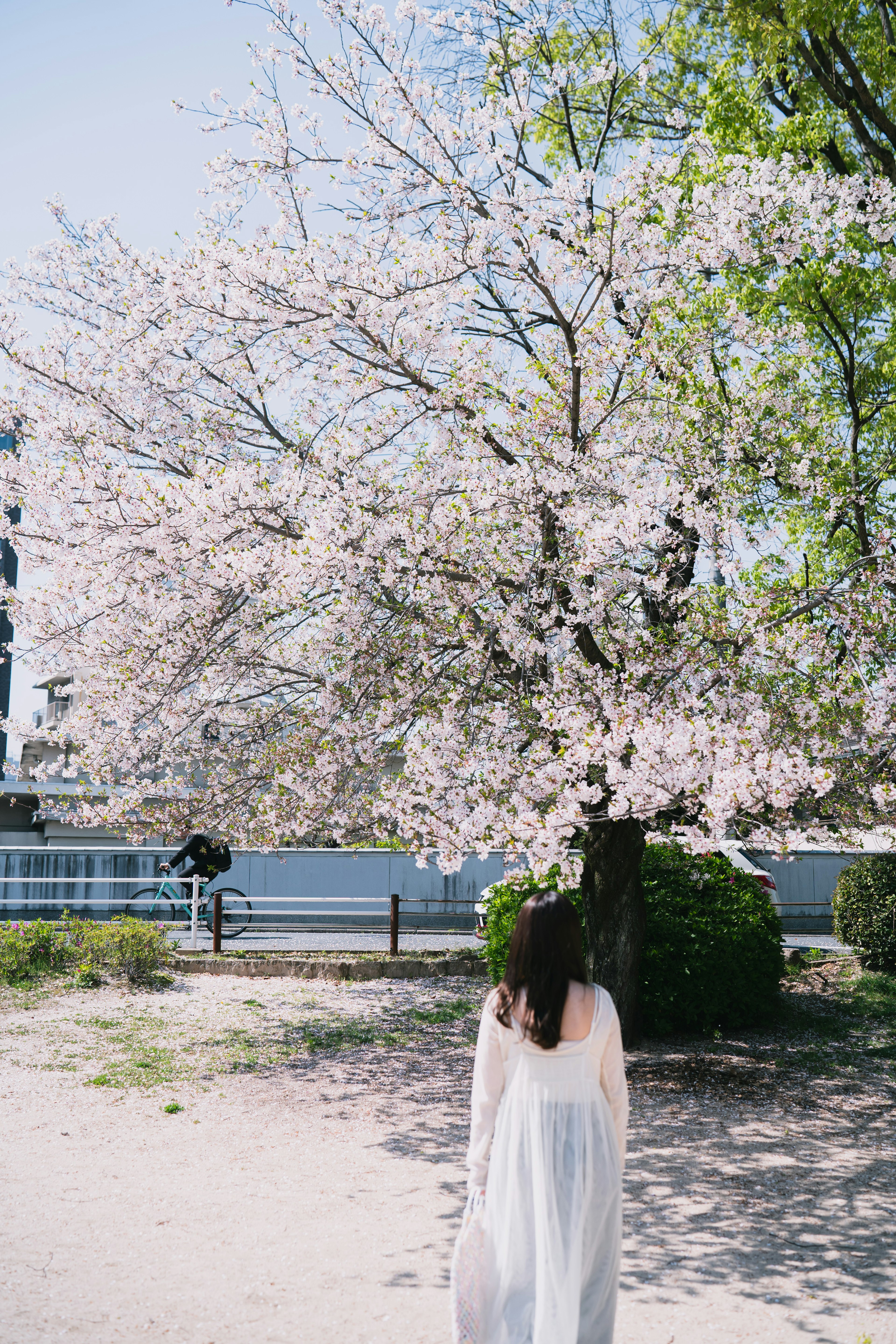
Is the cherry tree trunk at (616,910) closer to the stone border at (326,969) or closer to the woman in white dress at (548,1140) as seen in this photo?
the stone border at (326,969)

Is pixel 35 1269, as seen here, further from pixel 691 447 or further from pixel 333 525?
pixel 691 447

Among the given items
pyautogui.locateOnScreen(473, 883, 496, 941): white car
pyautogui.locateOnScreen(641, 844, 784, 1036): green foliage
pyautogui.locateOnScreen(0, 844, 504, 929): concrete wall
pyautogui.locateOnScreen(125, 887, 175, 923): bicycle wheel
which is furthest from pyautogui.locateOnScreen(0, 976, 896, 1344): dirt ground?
pyautogui.locateOnScreen(0, 844, 504, 929): concrete wall

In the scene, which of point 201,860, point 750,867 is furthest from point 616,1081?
point 201,860

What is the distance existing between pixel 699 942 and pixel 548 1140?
6.13 meters

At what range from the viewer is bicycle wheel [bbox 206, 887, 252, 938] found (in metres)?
15.3

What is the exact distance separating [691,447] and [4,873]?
46.3ft

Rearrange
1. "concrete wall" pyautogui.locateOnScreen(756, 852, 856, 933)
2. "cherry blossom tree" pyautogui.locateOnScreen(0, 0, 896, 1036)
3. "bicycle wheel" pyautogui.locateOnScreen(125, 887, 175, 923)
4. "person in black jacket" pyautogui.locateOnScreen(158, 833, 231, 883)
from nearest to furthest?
"cherry blossom tree" pyautogui.locateOnScreen(0, 0, 896, 1036), "person in black jacket" pyautogui.locateOnScreen(158, 833, 231, 883), "bicycle wheel" pyautogui.locateOnScreen(125, 887, 175, 923), "concrete wall" pyautogui.locateOnScreen(756, 852, 856, 933)

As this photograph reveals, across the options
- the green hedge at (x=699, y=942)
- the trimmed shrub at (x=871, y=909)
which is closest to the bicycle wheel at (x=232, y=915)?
the green hedge at (x=699, y=942)

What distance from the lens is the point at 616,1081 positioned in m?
3.36

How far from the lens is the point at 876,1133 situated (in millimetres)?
6715

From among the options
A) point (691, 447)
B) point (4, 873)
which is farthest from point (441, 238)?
point (4, 873)

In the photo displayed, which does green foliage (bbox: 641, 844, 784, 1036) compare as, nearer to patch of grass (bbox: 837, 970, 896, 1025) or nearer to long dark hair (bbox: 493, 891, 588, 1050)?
patch of grass (bbox: 837, 970, 896, 1025)

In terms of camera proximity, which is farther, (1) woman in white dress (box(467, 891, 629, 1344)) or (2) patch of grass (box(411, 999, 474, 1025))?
(2) patch of grass (box(411, 999, 474, 1025))

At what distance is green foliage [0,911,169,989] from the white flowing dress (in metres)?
9.03
